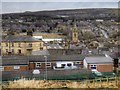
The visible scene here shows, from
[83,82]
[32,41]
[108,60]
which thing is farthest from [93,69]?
[32,41]

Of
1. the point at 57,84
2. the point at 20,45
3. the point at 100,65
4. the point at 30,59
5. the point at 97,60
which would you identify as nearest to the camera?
the point at 57,84

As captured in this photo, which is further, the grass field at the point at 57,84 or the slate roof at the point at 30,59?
the slate roof at the point at 30,59

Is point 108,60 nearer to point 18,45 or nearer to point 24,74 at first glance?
point 24,74

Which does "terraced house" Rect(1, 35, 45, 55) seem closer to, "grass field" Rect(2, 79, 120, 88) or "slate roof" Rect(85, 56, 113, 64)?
"slate roof" Rect(85, 56, 113, 64)

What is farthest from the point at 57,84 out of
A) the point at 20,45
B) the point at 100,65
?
the point at 20,45

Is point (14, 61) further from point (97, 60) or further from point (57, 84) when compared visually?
point (97, 60)

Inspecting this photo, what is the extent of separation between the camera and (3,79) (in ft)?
13.8

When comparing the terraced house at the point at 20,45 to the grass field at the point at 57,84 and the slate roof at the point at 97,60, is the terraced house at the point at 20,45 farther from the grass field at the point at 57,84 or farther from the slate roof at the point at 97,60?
the grass field at the point at 57,84

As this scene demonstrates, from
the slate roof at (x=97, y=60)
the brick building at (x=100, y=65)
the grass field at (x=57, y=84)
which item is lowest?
the grass field at (x=57, y=84)

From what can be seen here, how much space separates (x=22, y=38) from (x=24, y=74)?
3.80 metres

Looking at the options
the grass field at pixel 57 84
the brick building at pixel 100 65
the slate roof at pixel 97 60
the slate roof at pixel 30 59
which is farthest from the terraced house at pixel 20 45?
the grass field at pixel 57 84

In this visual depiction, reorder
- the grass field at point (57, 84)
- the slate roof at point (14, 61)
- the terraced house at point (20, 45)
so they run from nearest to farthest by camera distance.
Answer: the grass field at point (57, 84) < the slate roof at point (14, 61) < the terraced house at point (20, 45)

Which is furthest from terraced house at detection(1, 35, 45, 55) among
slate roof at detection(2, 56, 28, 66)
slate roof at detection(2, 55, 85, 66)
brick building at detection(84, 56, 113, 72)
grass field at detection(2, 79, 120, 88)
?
grass field at detection(2, 79, 120, 88)

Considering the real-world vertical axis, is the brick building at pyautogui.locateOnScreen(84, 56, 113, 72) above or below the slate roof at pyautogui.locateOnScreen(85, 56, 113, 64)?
below
